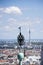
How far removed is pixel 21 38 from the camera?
72cm

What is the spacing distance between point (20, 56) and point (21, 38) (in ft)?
0.25

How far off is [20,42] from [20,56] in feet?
0.20

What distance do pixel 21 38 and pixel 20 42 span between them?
0.02m

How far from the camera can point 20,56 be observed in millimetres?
667

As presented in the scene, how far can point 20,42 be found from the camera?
2.33 feet
